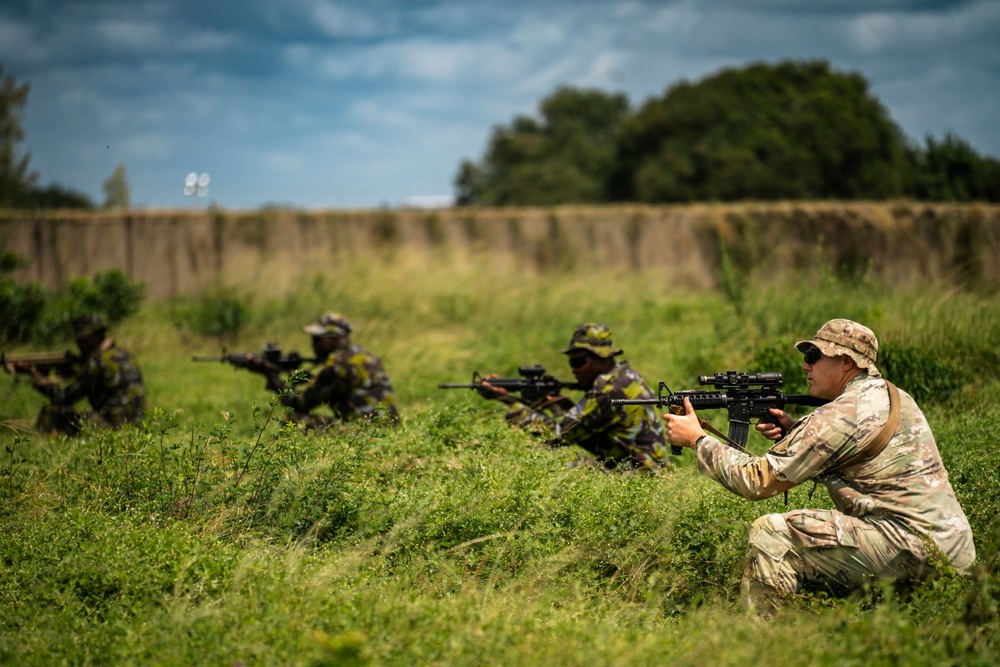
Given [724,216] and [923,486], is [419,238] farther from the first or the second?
[923,486]

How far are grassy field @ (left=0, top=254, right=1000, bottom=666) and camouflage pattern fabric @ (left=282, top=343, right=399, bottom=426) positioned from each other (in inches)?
27.2

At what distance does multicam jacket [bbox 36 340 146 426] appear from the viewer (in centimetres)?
891

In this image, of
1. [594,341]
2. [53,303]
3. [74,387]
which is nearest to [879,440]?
[594,341]

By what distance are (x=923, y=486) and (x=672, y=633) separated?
4.62 feet

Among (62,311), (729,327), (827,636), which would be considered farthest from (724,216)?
(827,636)

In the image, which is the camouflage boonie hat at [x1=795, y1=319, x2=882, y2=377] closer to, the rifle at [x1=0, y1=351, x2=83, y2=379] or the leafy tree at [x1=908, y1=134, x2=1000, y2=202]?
the rifle at [x1=0, y1=351, x2=83, y2=379]

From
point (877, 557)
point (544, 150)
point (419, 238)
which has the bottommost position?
point (877, 557)

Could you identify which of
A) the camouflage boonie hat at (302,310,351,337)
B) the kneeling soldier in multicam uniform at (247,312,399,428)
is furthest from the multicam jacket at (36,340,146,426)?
the camouflage boonie hat at (302,310,351,337)

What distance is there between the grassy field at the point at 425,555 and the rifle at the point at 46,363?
1410mm

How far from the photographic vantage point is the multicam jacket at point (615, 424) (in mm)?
6906

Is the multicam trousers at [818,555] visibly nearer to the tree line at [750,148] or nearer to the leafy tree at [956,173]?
the leafy tree at [956,173]

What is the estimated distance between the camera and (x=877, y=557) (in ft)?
14.7

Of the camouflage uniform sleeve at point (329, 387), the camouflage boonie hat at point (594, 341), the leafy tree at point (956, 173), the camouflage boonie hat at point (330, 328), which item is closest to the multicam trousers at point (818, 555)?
the camouflage boonie hat at point (594, 341)

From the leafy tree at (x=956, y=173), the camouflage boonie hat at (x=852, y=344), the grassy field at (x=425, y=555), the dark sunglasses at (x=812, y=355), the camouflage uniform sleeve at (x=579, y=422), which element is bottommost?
the grassy field at (x=425, y=555)
